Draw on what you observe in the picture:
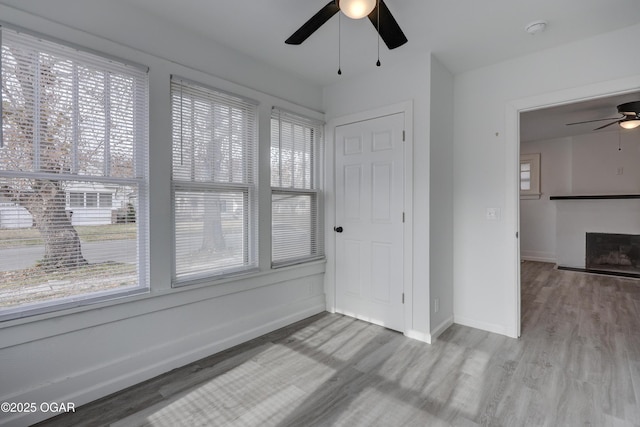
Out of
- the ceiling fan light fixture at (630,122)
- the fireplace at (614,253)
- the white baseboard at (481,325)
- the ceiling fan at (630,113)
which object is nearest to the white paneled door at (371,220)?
the white baseboard at (481,325)

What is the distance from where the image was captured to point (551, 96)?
2678 mm

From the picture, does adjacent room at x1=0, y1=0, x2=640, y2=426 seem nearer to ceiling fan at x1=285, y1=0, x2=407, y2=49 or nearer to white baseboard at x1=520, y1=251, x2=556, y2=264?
ceiling fan at x1=285, y1=0, x2=407, y2=49

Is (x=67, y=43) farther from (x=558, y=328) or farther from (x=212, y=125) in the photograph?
(x=558, y=328)

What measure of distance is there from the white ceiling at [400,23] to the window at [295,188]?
0.68 m

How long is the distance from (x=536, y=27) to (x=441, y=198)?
1476 mm

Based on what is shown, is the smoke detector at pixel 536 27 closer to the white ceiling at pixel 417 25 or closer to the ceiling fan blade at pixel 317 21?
the white ceiling at pixel 417 25

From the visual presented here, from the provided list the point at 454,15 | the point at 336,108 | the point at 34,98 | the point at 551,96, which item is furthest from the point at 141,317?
the point at 551,96

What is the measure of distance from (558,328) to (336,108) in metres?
3.18

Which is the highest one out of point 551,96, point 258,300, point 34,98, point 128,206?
point 551,96

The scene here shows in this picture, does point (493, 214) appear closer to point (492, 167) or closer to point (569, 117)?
point (492, 167)

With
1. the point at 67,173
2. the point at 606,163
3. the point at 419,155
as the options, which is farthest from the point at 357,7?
the point at 606,163

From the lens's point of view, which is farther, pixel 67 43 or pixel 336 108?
pixel 336 108

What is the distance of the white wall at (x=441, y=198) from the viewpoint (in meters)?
2.84

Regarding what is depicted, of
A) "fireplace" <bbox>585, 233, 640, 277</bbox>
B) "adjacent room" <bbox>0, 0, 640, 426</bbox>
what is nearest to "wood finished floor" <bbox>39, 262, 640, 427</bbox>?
"adjacent room" <bbox>0, 0, 640, 426</bbox>
